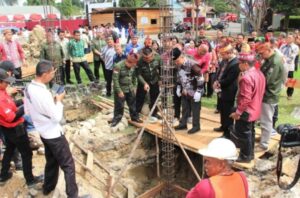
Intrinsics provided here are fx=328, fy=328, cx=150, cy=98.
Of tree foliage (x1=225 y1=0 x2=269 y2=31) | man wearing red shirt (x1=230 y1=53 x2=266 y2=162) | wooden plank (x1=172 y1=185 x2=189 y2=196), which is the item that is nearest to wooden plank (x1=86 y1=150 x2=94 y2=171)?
wooden plank (x1=172 y1=185 x2=189 y2=196)

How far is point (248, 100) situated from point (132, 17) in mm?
28950

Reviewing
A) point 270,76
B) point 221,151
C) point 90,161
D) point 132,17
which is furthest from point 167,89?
point 132,17

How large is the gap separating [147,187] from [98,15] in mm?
29239

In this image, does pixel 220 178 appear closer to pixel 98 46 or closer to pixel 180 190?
pixel 180 190

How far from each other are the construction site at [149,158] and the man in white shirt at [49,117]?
654mm

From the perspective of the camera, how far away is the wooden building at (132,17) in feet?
105

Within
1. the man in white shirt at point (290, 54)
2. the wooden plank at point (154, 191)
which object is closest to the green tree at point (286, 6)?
the man in white shirt at point (290, 54)

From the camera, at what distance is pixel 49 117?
162 inches

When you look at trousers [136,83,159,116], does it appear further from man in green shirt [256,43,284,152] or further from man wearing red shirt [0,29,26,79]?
man wearing red shirt [0,29,26,79]

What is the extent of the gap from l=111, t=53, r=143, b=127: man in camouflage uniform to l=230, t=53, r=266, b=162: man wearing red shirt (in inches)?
104

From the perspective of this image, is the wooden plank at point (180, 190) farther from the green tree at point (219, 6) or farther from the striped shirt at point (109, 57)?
the green tree at point (219, 6)

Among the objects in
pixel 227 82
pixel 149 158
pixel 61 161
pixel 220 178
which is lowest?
pixel 149 158

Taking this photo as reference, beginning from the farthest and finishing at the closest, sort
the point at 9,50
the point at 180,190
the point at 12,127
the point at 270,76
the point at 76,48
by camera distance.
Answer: the point at 76,48 < the point at 9,50 < the point at 180,190 < the point at 270,76 < the point at 12,127

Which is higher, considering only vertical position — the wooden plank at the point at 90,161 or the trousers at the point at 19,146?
the trousers at the point at 19,146
